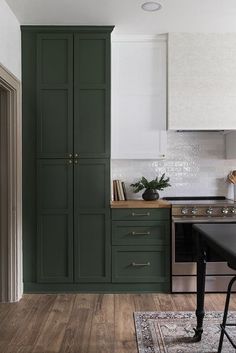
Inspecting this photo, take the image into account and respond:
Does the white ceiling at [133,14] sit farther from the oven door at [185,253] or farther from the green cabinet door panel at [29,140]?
the oven door at [185,253]

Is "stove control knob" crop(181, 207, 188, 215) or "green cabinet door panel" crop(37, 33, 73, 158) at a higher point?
"green cabinet door panel" crop(37, 33, 73, 158)

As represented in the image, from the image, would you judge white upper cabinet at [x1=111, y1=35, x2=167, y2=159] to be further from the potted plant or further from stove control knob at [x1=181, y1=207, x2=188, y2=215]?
stove control knob at [x1=181, y1=207, x2=188, y2=215]

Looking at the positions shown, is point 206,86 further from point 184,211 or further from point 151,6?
point 184,211

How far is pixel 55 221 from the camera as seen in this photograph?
3461mm

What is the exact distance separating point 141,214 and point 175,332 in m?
1.18

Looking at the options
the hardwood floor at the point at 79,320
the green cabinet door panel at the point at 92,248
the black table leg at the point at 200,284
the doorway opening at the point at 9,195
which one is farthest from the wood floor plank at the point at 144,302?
the doorway opening at the point at 9,195

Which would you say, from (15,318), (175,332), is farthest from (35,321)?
(175,332)

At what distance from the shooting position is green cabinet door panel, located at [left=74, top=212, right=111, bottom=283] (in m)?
3.46

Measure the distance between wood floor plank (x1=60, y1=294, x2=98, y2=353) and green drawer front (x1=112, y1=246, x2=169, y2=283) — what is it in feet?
1.23

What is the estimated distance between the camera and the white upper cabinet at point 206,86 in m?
3.65

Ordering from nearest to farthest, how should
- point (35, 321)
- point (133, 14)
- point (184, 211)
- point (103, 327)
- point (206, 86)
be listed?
point (103, 327), point (35, 321), point (133, 14), point (184, 211), point (206, 86)

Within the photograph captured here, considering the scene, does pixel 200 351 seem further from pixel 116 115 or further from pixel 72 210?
pixel 116 115

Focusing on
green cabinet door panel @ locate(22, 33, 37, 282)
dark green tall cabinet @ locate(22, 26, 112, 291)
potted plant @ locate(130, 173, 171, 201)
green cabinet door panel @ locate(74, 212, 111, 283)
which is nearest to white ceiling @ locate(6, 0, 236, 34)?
dark green tall cabinet @ locate(22, 26, 112, 291)

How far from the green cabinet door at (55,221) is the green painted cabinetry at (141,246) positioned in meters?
0.47
